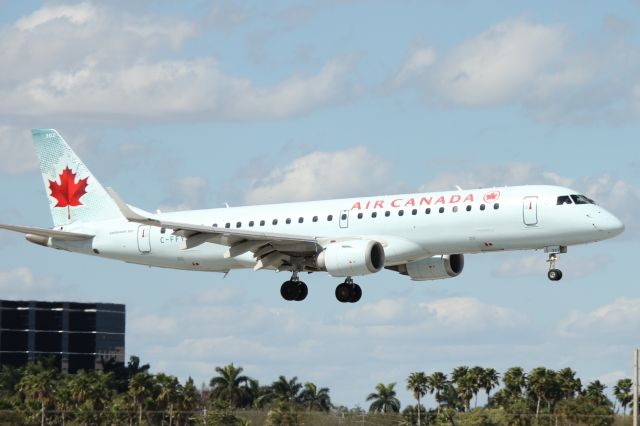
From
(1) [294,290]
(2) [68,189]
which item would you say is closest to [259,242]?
(1) [294,290]

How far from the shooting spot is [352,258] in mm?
66812

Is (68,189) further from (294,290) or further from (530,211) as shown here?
(530,211)

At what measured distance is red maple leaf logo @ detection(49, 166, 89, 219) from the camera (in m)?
79.2

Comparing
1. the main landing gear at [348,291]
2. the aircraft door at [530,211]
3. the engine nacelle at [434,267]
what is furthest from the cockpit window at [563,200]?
the main landing gear at [348,291]

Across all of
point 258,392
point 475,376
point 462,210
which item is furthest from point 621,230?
point 258,392

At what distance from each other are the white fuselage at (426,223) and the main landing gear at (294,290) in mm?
2217

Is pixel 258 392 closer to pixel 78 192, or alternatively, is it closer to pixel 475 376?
pixel 475 376

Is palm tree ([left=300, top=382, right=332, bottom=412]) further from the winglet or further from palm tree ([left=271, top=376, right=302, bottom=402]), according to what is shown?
the winglet

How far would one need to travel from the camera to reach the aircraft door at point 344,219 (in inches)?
2719

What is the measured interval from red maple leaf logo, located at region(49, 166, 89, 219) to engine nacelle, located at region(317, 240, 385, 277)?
1761 centimetres

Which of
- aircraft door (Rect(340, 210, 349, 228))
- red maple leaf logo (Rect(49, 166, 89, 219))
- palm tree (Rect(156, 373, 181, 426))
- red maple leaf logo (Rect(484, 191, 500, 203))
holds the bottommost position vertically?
palm tree (Rect(156, 373, 181, 426))

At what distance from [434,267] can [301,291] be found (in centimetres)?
696

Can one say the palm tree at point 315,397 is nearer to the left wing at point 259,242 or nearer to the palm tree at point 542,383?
the palm tree at point 542,383

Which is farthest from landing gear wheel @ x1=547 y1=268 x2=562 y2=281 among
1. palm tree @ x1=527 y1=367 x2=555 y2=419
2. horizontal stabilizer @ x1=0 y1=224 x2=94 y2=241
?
palm tree @ x1=527 y1=367 x2=555 y2=419
